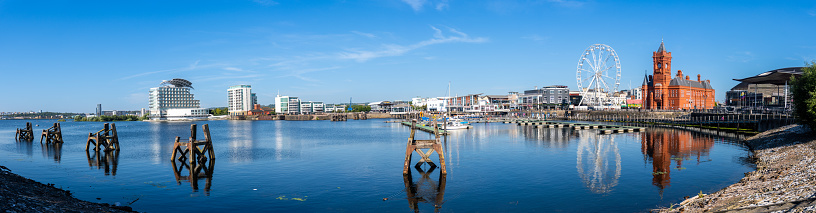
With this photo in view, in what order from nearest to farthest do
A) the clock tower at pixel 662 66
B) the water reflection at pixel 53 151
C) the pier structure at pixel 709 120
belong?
the water reflection at pixel 53 151 < the pier structure at pixel 709 120 < the clock tower at pixel 662 66

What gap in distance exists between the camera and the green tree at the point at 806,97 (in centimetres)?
3667

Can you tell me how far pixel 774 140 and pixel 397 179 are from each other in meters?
38.6

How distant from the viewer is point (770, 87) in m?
140

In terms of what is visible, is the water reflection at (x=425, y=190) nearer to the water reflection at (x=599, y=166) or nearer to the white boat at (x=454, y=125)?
the water reflection at (x=599, y=166)

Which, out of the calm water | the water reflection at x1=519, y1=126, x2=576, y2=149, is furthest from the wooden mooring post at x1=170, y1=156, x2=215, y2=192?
the water reflection at x1=519, y1=126, x2=576, y2=149

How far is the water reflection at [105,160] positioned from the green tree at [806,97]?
2092 inches

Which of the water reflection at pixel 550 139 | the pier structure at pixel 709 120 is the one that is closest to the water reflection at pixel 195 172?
the water reflection at pixel 550 139

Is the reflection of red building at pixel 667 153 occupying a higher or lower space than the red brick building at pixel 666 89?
lower

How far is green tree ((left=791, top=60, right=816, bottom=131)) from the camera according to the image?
3667 centimetres

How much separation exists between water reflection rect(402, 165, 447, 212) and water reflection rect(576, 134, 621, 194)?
8.64m

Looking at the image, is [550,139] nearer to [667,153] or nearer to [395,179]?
[667,153]

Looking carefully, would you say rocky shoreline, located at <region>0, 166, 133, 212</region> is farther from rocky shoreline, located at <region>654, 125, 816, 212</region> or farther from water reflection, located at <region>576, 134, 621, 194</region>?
water reflection, located at <region>576, 134, 621, 194</region>


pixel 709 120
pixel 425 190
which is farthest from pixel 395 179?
pixel 709 120

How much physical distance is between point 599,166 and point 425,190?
17095 millimetres
